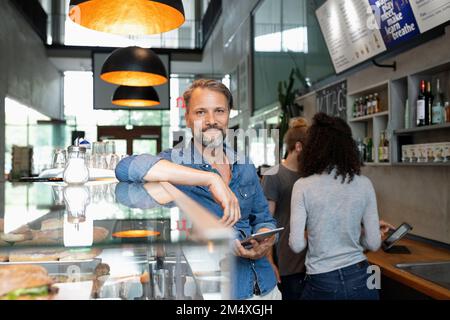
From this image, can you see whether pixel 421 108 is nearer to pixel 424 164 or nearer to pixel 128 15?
pixel 424 164

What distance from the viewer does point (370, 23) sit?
11.0 feet

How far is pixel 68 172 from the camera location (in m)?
1.52

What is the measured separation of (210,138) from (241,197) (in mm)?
240

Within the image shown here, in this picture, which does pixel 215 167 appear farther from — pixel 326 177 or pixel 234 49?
pixel 234 49

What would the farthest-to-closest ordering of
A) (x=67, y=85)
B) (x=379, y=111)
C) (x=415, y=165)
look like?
(x=67, y=85), (x=379, y=111), (x=415, y=165)

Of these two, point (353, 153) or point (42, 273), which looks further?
point (353, 153)

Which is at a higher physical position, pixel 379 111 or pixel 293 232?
pixel 379 111

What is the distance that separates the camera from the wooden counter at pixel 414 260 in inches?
72.6

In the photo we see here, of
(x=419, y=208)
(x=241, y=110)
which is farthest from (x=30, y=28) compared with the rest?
(x=419, y=208)

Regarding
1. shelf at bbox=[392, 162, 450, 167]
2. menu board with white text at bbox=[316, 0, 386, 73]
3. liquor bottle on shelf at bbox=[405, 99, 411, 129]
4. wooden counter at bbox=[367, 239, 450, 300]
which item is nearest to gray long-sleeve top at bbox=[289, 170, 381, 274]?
wooden counter at bbox=[367, 239, 450, 300]

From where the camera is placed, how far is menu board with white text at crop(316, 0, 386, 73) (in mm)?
3363

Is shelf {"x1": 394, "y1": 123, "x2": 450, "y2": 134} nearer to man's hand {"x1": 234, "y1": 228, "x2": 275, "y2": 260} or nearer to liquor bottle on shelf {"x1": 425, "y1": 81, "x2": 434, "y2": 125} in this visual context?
liquor bottle on shelf {"x1": 425, "y1": 81, "x2": 434, "y2": 125}

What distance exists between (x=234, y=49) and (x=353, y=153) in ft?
25.1

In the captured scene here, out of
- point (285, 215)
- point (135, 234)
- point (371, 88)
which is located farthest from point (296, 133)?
point (135, 234)
